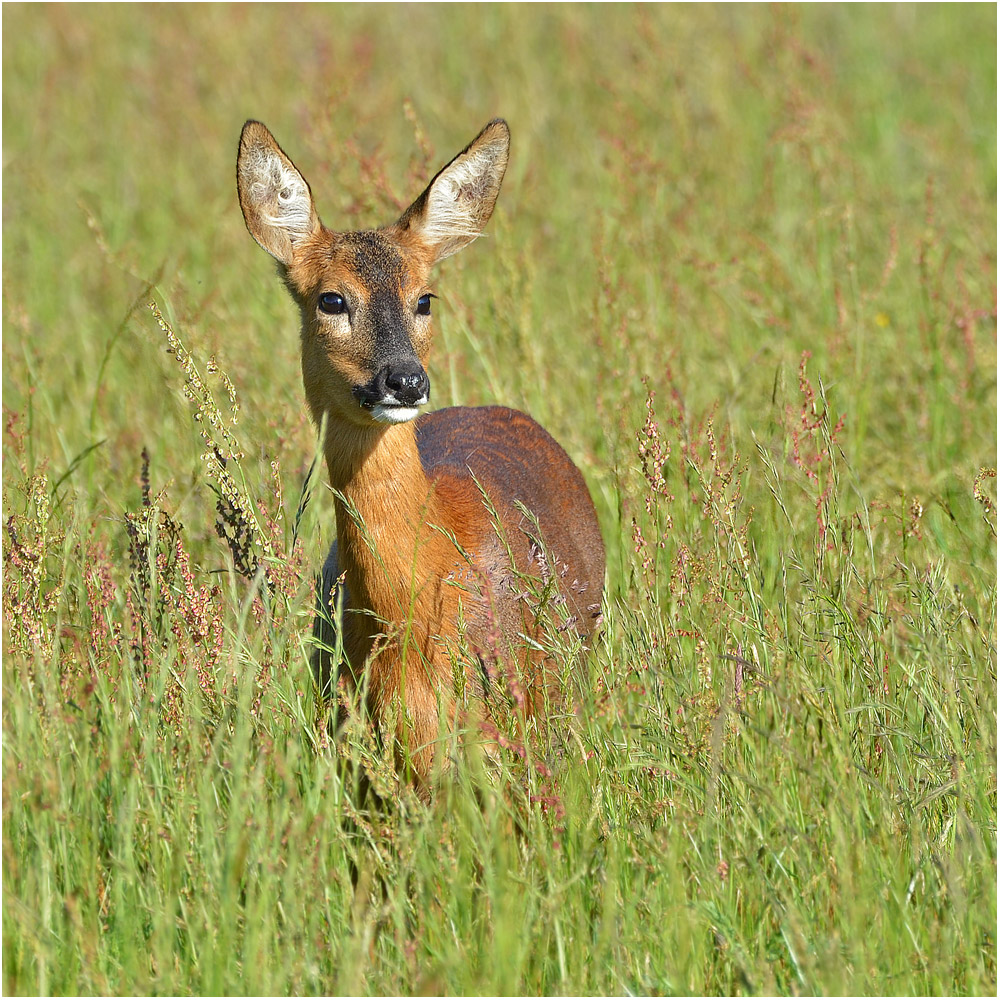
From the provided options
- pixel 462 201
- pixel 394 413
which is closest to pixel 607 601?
pixel 394 413

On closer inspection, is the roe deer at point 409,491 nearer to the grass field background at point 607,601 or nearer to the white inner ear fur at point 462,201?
the white inner ear fur at point 462,201

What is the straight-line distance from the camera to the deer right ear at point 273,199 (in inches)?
164

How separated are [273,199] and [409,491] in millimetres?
1087

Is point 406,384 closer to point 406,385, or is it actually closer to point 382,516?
point 406,385

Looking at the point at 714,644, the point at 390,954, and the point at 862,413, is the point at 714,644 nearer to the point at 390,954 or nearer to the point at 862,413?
the point at 390,954

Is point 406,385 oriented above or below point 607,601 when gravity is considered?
above

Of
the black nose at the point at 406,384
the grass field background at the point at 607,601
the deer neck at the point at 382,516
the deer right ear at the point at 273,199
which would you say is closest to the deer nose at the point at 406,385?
the black nose at the point at 406,384

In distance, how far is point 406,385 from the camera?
141 inches

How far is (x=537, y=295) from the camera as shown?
663cm

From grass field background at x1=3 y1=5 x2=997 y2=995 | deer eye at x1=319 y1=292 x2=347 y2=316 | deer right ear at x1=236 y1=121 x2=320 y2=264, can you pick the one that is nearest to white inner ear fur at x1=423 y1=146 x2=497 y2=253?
deer right ear at x1=236 y1=121 x2=320 y2=264

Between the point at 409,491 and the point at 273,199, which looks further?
the point at 273,199

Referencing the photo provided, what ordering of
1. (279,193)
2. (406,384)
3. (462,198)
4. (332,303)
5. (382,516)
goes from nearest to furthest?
(406,384), (382,516), (332,303), (279,193), (462,198)

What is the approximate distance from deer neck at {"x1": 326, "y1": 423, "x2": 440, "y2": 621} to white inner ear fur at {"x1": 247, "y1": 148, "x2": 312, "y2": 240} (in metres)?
0.82

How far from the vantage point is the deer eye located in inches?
155
